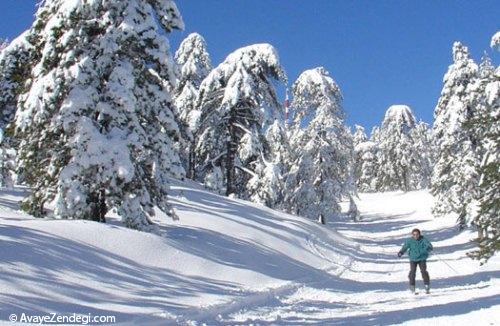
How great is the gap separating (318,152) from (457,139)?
8967mm

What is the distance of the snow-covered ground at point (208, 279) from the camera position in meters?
8.78

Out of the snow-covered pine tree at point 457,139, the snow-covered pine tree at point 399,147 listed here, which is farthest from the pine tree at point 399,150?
the snow-covered pine tree at point 457,139

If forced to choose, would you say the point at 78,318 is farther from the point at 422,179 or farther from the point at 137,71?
the point at 422,179

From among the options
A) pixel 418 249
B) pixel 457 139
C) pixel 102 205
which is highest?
pixel 457 139

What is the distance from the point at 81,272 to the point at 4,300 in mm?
2076

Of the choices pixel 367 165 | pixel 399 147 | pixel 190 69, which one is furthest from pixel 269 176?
pixel 367 165

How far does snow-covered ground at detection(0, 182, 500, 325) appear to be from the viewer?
878 centimetres

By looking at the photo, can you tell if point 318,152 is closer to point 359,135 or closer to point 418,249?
point 418,249

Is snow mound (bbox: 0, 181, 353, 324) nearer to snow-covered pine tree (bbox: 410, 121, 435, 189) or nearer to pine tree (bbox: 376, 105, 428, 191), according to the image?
pine tree (bbox: 376, 105, 428, 191)

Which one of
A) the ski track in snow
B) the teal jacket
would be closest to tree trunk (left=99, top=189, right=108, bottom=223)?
the ski track in snow

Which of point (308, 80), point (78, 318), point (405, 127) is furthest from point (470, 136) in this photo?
point (405, 127)

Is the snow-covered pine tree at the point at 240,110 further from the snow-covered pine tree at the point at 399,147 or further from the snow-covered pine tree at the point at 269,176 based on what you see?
the snow-covered pine tree at the point at 399,147

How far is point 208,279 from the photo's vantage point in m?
11.9

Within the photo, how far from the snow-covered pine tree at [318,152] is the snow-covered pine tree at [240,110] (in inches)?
331
